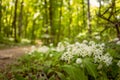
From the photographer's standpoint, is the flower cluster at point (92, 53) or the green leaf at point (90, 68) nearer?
the green leaf at point (90, 68)

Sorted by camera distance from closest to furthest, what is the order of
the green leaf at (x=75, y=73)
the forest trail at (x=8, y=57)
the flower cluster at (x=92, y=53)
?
the green leaf at (x=75, y=73)
the flower cluster at (x=92, y=53)
the forest trail at (x=8, y=57)

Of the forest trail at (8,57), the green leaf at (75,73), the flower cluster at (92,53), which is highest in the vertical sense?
the flower cluster at (92,53)

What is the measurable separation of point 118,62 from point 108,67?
306 mm

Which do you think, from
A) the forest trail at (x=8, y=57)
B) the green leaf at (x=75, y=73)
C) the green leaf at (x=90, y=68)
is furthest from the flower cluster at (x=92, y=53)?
the forest trail at (x=8, y=57)

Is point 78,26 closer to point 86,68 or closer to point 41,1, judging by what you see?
point 41,1

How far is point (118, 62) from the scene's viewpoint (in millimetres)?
4707

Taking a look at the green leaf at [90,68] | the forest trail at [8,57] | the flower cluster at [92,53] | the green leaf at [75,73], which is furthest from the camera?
the forest trail at [8,57]

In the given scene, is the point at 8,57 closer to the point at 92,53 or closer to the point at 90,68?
the point at 92,53

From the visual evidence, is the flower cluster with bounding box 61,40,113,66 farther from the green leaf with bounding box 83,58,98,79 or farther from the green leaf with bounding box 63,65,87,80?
the green leaf with bounding box 63,65,87,80

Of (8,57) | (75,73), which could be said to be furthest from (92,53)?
(8,57)

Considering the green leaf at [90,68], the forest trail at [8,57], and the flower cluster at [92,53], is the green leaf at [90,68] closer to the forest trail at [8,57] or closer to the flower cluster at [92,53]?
the flower cluster at [92,53]

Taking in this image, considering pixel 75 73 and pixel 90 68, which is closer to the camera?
pixel 75 73

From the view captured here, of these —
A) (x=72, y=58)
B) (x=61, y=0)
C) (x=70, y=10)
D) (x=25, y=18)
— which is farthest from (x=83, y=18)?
(x=72, y=58)

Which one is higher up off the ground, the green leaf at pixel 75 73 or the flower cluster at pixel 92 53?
the flower cluster at pixel 92 53
